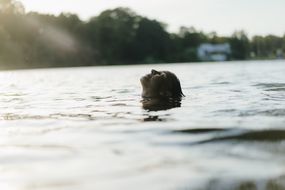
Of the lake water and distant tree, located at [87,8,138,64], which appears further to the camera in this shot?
distant tree, located at [87,8,138,64]

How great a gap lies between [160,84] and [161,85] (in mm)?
37

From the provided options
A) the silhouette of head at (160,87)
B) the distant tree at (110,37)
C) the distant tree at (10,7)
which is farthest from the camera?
the distant tree at (110,37)

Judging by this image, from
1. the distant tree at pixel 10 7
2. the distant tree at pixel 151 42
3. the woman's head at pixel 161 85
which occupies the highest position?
the distant tree at pixel 10 7

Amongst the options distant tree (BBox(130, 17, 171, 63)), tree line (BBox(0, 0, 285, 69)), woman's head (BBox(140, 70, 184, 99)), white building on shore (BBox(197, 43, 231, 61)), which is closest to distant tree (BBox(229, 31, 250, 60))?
white building on shore (BBox(197, 43, 231, 61))

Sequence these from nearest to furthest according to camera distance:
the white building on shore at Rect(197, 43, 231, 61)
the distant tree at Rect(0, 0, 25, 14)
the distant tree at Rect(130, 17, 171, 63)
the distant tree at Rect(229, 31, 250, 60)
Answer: the distant tree at Rect(0, 0, 25, 14) < the distant tree at Rect(130, 17, 171, 63) < the white building on shore at Rect(197, 43, 231, 61) < the distant tree at Rect(229, 31, 250, 60)

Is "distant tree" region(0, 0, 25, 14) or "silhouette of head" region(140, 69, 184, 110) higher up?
"distant tree" region(0, 0, 25, 14)

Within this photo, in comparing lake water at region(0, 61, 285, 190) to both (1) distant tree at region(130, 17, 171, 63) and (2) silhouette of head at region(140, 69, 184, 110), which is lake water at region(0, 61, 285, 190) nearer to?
(2) silhouette of head at region(140, 69, 184, 110)

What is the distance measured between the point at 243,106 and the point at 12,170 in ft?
15.8

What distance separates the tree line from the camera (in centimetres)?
7219

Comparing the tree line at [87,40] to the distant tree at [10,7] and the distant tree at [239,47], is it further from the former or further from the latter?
the distant tree at [239,47]

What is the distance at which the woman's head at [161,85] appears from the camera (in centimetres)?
954

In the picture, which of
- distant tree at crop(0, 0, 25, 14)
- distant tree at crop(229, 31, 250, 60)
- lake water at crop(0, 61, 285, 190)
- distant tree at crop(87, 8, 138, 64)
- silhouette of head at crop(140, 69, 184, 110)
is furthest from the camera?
distant tree at crop(229, 31, 250, 60)

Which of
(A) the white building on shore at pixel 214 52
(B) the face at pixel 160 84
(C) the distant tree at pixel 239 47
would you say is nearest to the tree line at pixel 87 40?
(A) the white building on shore at pixel 214 52

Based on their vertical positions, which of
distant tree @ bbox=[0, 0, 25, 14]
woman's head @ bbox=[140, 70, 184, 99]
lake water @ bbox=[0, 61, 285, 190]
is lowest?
lake water @ bbox=[0, 61, 285, 190]
